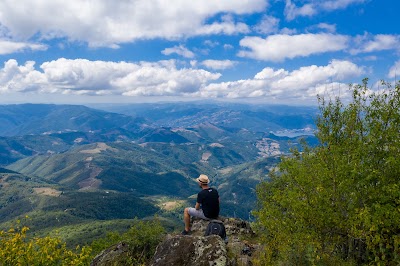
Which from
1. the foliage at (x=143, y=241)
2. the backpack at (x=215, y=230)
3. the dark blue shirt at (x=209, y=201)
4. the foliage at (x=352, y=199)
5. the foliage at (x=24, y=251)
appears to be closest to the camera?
the foliage at (x=352, y=199)

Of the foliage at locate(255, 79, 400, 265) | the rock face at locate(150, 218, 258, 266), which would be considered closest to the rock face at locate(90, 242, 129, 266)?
the rock face at locate(150, 218, 258, 266)

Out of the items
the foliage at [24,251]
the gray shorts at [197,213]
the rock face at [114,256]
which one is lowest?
the rock face at [114,256]

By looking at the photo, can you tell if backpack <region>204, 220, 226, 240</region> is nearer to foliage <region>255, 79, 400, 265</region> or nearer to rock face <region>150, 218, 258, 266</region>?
rock face <region>150, 218, 258, 266</region>

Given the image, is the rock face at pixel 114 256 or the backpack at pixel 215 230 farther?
the rock face at pixel 114 256

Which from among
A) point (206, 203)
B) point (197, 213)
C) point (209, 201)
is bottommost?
point (197, 213)

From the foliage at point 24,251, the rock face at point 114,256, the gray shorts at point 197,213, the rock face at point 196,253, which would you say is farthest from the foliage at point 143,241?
the rock face at point 196,253

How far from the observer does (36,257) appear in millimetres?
18406

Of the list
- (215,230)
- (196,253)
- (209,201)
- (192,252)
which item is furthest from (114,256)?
(196,253)

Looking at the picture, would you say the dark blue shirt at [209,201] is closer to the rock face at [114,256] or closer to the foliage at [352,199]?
the foliage at [352,199]

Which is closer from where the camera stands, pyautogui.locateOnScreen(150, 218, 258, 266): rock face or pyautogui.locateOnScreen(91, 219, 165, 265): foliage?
pyautogui.locateOnScreen(150, 218, 258, 266): rock face

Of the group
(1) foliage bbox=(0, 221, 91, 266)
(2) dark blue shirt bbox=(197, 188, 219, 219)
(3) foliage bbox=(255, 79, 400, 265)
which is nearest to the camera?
(3) foliage bbox=(255, 79, 400, 265)

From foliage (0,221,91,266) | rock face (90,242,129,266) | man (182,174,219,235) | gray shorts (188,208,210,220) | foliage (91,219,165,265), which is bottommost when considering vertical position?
rock face (90,242,129,266)

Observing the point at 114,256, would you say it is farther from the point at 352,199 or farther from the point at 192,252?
the point at 352,199

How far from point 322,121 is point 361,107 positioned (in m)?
4.65
